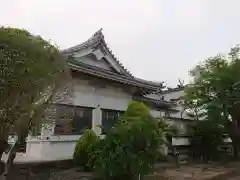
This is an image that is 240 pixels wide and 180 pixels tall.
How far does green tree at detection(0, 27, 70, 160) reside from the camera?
6715mm

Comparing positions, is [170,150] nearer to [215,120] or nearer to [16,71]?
[215,120]

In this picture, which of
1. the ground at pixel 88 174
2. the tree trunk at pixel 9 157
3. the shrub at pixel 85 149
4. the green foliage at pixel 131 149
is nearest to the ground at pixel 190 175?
the ground at pixel 88 174

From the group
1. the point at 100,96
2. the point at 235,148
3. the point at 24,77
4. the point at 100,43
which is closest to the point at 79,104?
the point at 100,96

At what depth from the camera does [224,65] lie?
20.3m

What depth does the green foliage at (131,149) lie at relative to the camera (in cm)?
940

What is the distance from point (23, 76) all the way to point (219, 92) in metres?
15.3

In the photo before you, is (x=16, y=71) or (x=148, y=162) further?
(x=148, y=162)

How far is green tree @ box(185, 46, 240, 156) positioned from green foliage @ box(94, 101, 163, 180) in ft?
35.1

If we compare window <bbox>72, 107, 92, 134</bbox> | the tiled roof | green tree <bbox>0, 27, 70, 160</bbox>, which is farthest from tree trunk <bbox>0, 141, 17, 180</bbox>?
the tiled roof

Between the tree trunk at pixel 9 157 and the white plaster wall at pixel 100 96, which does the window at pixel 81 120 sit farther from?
the tree trunk at pixel 9 157

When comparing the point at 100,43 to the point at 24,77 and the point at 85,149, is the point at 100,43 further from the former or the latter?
the point at 24,77

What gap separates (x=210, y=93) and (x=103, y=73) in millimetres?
8638

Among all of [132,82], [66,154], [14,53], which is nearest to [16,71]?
[14,53]

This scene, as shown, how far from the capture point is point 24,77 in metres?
6.81
